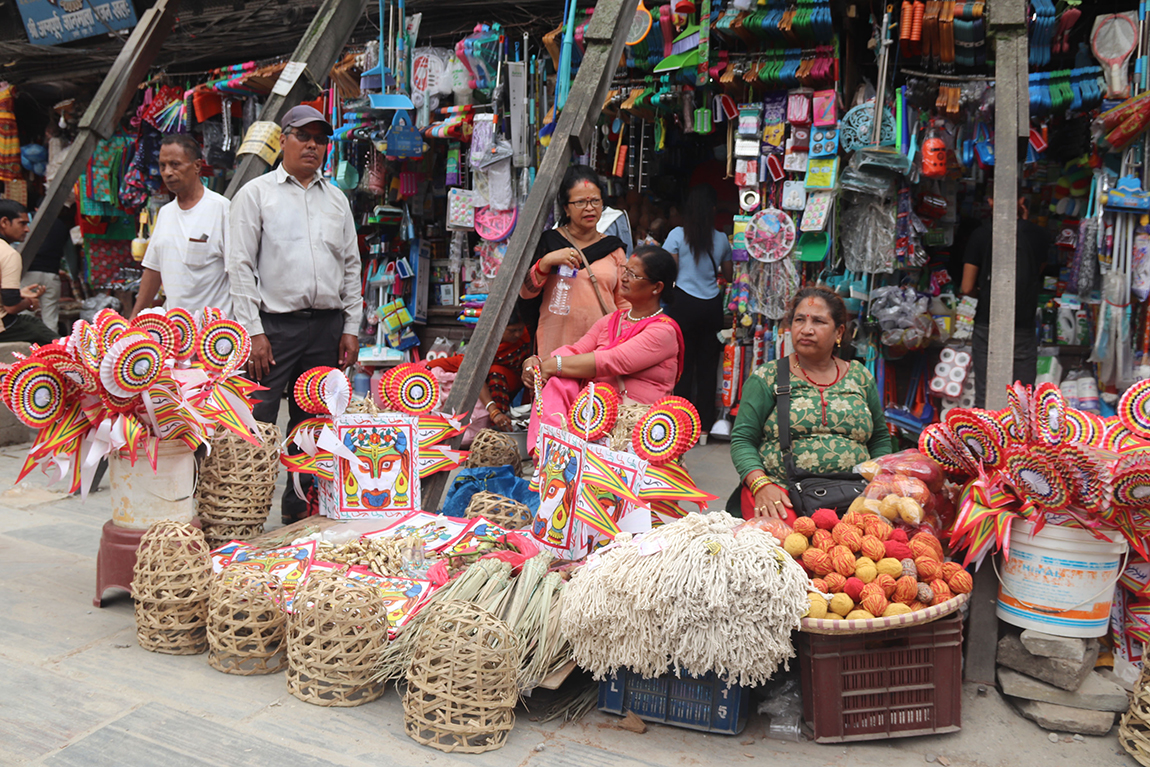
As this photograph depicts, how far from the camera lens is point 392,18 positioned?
20.2ft

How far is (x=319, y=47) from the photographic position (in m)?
4.90

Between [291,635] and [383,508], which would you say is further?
[383,508]

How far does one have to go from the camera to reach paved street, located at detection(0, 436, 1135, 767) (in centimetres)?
221

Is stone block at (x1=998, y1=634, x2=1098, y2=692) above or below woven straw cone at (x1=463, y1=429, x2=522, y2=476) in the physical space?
below

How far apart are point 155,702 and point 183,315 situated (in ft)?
4.25

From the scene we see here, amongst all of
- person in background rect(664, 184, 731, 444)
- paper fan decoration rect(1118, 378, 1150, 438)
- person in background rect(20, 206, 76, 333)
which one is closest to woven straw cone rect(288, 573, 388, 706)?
paper fan decoration rect(1118, 378, 1150, 438)

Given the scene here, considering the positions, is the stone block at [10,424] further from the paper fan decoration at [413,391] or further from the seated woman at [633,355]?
the seated woman at [633,355]

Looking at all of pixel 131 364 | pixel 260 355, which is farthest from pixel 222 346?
pixel 260 355

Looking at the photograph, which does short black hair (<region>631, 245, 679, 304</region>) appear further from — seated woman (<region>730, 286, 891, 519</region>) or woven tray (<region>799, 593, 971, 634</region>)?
woven tray (<region>799, 593, 971, 634</region>)

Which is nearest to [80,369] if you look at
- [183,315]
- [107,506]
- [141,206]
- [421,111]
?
[183,315]

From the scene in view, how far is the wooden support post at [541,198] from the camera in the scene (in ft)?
12.0

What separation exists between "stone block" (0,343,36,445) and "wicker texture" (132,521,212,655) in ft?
11.7

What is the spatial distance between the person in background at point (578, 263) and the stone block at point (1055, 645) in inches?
87.5

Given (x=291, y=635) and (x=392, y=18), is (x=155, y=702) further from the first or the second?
(x=392, y=18)
